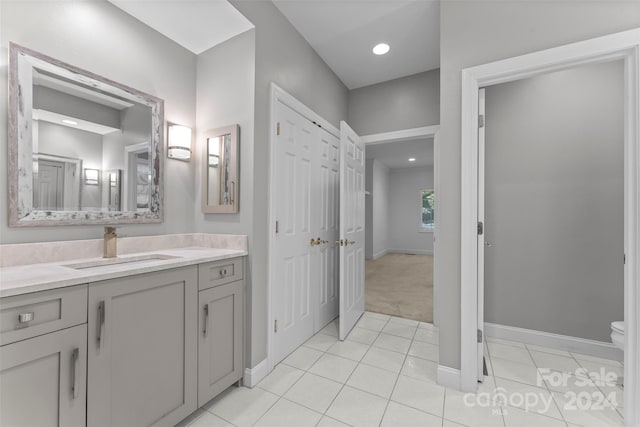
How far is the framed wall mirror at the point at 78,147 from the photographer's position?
137 cm

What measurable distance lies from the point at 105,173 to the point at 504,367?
3163 millimetres

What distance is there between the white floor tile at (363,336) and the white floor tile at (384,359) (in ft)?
0.52

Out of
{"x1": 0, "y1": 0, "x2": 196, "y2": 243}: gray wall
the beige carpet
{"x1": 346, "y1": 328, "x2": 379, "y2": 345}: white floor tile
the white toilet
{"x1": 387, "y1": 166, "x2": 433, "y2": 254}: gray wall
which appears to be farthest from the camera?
{"x1": 387, "y1": 166, "x2": 433, "y2": 254}: gray wall

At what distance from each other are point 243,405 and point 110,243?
1.26m

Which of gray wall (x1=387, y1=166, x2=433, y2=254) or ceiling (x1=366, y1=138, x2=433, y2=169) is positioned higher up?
ceiling (x1=366, y1=138, x2=433, y2=169)

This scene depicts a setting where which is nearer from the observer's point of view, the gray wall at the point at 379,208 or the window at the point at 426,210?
the gray wall at the point at 379,208

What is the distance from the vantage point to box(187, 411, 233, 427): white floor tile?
59.1 inches

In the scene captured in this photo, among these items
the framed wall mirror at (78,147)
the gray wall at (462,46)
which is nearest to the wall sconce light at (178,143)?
the framed wall mirror at (78,147)

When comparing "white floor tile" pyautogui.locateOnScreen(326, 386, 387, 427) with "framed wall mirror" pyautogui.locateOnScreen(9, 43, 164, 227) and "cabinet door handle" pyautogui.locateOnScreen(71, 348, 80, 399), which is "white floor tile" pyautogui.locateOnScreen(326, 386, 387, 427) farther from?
"framed wall mirror" pyautogui.locateOnScreen(9, 43, 164, 227)

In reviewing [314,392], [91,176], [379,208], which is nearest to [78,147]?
[91,176]

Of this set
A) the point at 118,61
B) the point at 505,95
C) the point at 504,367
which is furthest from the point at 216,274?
the point at 505,95

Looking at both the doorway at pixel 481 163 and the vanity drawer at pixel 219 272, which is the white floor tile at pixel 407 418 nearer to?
the doorway at pixel 481 163

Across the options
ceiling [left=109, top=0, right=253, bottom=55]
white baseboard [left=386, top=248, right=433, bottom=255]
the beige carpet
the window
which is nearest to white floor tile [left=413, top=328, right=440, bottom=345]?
the beige carpet

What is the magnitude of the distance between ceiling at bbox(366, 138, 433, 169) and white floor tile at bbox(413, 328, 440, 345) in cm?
351
